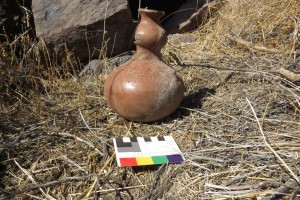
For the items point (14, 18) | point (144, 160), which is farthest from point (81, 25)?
point (144, 160)

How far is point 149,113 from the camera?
77.7 inches

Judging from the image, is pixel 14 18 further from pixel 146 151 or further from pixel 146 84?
pixel 146 151

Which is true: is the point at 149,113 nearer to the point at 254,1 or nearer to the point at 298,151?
the point at 298,151

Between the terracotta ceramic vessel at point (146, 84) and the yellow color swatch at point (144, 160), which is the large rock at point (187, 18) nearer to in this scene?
the terracotta ceramic vessel at point (146, 84)

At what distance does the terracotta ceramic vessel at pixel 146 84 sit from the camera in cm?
194

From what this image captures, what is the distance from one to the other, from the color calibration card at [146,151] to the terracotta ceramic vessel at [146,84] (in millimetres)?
163

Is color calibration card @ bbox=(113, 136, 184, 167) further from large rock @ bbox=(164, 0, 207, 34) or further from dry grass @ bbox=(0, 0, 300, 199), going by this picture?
large rock @ bbox=(164, 0, 207, 34)

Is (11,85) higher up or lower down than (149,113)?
lower down

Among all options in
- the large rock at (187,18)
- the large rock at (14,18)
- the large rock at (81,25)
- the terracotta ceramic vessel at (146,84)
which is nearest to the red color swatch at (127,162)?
the terracotta ceramic vessel at (146,84)

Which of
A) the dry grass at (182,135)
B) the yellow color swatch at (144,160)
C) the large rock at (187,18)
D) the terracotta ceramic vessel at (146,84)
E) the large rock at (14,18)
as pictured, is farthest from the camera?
the large rock at (187,18)

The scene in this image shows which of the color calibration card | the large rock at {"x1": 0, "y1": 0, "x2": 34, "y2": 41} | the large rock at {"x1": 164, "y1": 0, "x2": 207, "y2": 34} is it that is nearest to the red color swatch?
the color calibration card

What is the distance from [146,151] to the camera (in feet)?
5.79

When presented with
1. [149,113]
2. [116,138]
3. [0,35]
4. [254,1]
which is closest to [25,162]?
[116,138]

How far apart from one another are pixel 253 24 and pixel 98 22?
146cm
